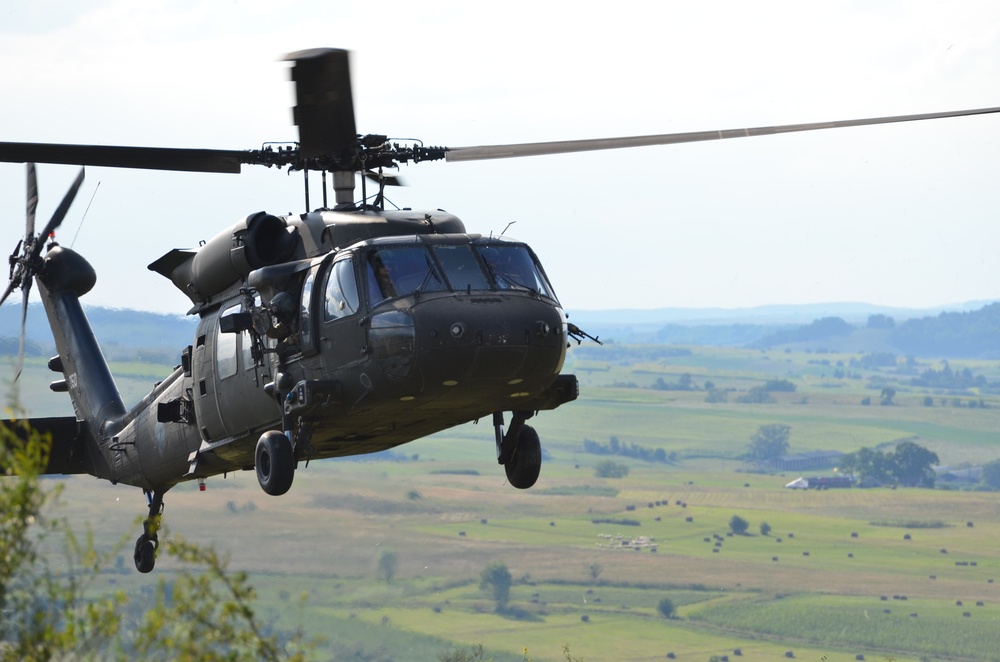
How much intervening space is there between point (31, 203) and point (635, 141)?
44.9 feet

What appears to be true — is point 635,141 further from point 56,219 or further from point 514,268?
point 56,219

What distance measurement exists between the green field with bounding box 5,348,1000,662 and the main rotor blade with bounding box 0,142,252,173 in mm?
42083

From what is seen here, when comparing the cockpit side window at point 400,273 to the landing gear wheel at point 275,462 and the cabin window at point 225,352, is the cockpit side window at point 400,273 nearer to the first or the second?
the landing gear wheel at point 275,462

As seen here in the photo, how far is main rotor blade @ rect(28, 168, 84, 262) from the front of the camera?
1091 inches

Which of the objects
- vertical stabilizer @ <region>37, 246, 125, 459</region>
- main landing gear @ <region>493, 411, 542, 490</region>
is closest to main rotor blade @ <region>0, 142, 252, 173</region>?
main landing gear @ <region>493, 411, 542, 490</region>

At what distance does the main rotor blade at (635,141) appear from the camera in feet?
52.5

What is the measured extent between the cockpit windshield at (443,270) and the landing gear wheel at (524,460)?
8.42 ft

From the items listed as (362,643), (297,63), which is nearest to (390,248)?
(297,63)

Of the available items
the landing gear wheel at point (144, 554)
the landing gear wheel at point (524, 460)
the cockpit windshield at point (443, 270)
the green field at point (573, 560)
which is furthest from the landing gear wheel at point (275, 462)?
the green field at point (573, 560)

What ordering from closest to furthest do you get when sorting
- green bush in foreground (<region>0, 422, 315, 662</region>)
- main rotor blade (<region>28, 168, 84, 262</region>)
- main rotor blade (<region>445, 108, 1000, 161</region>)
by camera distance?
green bush in foreground (<region>0, 422, 315, 662</region>), main rotor blade (<region>445, 108, 1000, 161</region>), main rotor blade (<region>28, 168, 84, 262</region>)

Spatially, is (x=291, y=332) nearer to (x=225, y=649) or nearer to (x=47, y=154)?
(x=47, y=154)

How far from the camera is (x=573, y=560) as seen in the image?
142 meters

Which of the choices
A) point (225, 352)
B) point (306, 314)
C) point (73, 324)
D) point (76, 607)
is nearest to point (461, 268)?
point (306, 314)

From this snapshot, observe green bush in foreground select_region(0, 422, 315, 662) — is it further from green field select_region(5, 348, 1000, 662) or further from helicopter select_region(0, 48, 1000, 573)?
green field select_region(5, 348, 1000, 662)
